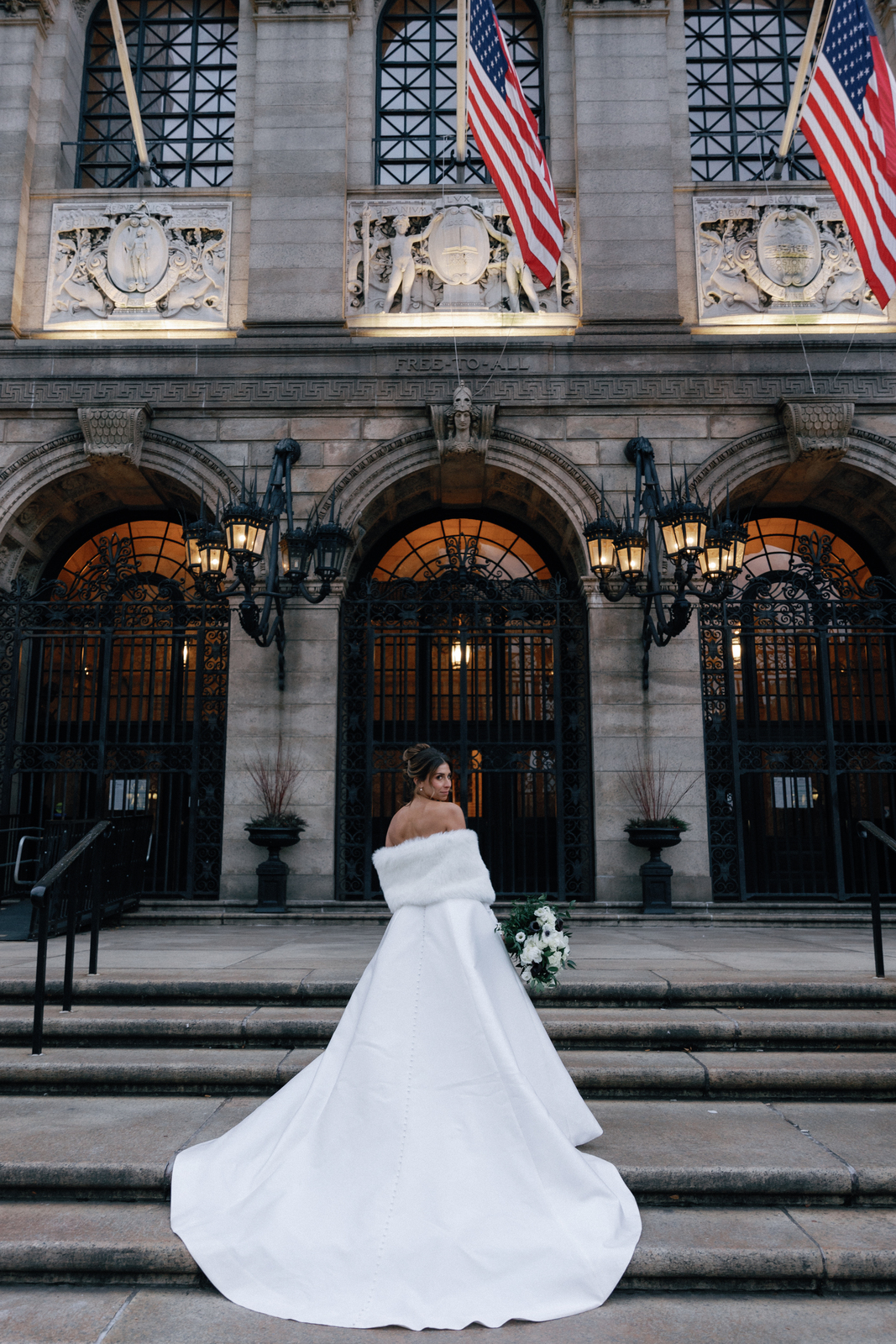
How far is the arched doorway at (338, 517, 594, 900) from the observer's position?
12000 mm

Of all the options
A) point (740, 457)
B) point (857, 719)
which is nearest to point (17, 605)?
point (740, 457)

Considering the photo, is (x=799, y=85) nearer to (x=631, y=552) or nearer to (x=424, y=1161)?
(x=631, y=552)

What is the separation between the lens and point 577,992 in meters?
6.62

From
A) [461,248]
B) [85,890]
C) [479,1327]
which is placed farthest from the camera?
[461,248]

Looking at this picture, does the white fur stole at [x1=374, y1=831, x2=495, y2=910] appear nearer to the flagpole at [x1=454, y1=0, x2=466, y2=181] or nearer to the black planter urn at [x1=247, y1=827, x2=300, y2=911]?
the black planter urn at [x1=247, y1=827, x2=300, y2=911]

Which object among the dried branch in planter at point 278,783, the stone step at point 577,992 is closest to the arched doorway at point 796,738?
the stone step at point 577,992

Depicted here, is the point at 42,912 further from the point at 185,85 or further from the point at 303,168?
the point at 185,85

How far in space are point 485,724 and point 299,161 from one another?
333 inches

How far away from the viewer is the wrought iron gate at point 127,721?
39.2 ft

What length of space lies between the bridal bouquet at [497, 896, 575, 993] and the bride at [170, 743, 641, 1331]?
3.15ft

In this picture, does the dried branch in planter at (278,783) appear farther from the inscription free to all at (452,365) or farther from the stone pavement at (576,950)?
the inscription free to all at (452,365)

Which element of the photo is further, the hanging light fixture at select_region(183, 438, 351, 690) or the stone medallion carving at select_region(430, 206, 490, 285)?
the stone medallion carving at select_region(430, 206, 490, 285)

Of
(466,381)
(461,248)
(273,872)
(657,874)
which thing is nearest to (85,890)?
(273,872)

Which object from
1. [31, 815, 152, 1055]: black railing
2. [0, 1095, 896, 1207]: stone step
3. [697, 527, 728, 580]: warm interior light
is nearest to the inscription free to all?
[697, 527, 728, 580]: warm interior light
